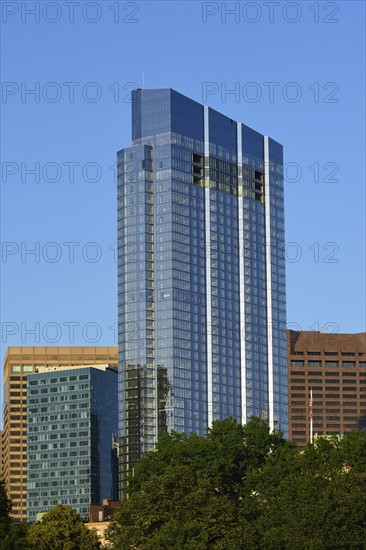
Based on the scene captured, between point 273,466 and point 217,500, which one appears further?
point 273,466

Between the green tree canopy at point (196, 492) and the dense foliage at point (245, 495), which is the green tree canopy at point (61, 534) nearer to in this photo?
the dense foliage at point (245, 495)

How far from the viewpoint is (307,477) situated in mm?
160375

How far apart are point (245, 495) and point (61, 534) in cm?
2386

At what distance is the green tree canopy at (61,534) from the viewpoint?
162625 mm

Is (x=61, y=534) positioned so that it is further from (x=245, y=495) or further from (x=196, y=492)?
Result: (x=245, y=495)

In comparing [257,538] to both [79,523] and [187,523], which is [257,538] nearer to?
[187,523]

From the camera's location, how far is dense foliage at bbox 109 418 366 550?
503 ft

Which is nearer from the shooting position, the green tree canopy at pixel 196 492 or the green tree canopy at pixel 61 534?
the green tree canopy at pixel 196 492

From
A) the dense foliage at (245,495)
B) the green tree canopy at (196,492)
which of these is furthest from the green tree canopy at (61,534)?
the green tree canopy at (196,492)

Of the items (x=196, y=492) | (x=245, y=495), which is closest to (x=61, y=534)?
(x=196, y=492)

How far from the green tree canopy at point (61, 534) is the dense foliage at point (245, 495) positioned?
304 cm

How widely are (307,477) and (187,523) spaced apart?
15831 millimetres

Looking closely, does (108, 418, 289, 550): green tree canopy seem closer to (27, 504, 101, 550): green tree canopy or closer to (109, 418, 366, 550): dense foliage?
(109, 418, 366, 550): dense foliage

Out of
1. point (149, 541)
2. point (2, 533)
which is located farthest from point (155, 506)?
point (2, 533)
